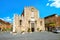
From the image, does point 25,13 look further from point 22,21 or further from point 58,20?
point 58,20

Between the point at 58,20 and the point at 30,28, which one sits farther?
the point at 58,20

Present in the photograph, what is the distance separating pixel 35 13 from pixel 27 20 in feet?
13.3

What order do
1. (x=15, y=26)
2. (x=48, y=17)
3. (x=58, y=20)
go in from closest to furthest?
(x=15, y=26)
(x=58, y=20)
(x=48, y=17)

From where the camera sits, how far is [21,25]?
51.2 meters

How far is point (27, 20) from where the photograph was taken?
5266 centimetres

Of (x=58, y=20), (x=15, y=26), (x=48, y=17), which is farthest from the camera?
(x=48, y=17)

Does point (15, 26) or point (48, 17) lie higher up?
point (48, 17)

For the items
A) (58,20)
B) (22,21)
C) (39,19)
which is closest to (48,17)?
(58,20)

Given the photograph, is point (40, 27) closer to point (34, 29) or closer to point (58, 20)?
point (34, 29)

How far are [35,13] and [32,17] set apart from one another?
1916mm

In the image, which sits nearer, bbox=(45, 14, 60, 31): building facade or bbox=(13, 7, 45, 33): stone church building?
bbox=(13, 7, 45, 33): stone church building

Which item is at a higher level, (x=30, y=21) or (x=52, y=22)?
(x=30, y=21)

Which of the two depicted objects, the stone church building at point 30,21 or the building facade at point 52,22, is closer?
the stone church building at point 30,21

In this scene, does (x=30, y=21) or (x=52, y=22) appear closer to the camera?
(x=30, y=21)
